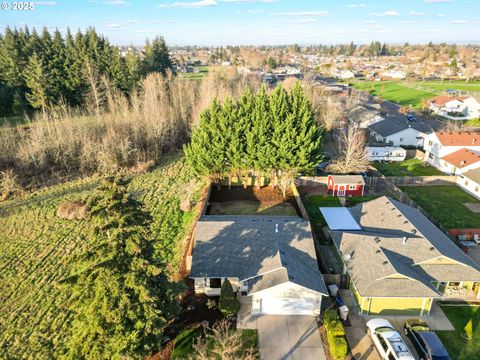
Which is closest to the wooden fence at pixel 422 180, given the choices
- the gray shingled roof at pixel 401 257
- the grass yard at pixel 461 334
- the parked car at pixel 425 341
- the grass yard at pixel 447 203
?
the grass yard at pixel 447 203

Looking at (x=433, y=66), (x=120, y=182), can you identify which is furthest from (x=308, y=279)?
(x=433, y=66)

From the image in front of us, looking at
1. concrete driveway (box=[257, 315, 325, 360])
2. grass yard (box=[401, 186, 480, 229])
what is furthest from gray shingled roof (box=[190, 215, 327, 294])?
grass yard (box=[401, 186, 480, 229])

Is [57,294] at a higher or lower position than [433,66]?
lower

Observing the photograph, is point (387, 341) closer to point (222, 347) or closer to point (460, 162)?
point (222, 347)

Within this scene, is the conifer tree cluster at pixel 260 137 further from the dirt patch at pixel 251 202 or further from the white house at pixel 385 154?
the white house at pixel 385 154

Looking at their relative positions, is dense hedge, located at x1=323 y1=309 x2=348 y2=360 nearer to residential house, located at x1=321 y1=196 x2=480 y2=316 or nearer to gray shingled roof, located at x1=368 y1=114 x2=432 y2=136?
residential house, located at x1=321 y1=196 x2=480 y2=316

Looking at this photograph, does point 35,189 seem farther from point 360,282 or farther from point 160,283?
point 360,282

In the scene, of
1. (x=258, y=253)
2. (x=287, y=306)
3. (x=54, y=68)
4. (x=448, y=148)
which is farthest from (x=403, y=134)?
(x=54, y=68)
